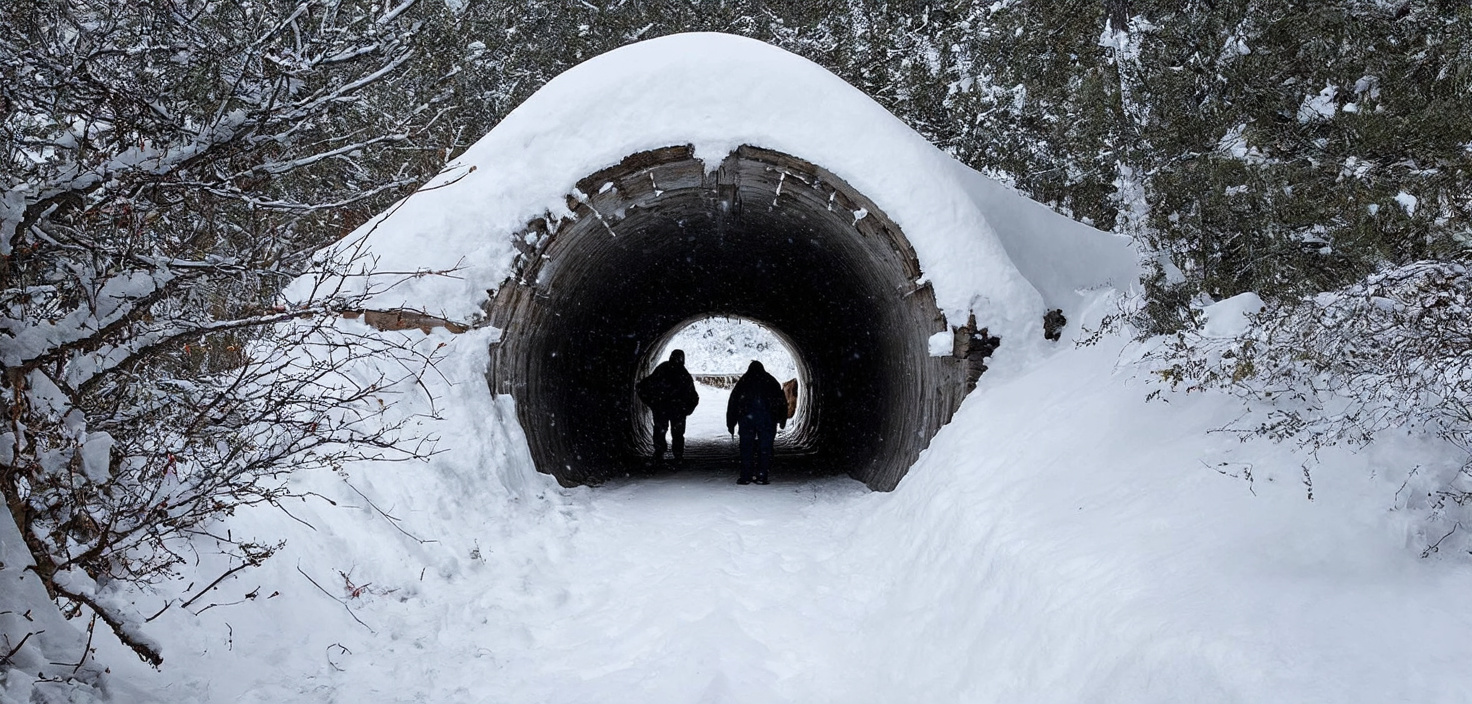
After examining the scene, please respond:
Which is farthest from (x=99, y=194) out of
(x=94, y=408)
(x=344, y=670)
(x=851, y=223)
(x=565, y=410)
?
(x=565, y=410)

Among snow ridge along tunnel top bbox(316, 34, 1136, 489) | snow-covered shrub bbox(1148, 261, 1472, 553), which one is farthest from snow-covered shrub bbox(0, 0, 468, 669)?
snow ridge along tunnel top bbox(316, 34, 1136, 489)

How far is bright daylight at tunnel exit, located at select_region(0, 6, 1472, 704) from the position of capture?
11.0 ft

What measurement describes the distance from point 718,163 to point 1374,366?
5.95m

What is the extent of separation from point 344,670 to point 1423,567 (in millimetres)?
4342

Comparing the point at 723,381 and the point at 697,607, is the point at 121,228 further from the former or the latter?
the point at 723,381

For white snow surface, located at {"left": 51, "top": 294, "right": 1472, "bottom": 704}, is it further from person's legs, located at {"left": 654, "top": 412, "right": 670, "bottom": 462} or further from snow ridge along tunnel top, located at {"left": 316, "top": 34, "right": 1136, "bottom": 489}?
person's legs, located at {"left": 654, "top": 412, "right": 670, "bottom": 462}

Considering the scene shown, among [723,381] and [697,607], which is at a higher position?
[723,381]

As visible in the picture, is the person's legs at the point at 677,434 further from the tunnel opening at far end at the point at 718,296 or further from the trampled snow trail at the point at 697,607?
the trampled snow trail at the point at 697,607

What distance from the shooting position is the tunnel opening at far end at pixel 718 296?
8.80 metres

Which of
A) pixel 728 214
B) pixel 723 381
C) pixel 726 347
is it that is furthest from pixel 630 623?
pixel 726 347

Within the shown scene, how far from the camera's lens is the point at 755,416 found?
11461 mm

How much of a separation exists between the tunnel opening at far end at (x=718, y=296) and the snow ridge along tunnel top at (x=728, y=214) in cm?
3

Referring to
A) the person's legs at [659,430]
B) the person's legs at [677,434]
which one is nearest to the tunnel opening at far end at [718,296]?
the person's legs at [659,430]

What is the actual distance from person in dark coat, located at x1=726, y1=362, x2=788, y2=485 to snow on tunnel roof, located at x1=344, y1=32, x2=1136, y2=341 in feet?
11.1
